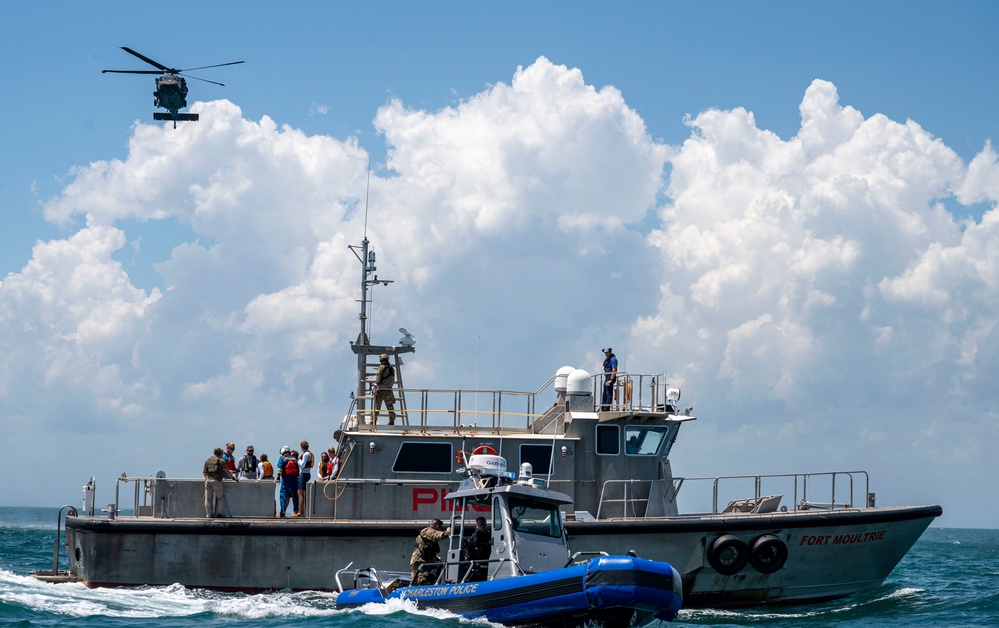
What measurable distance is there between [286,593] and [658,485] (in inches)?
272

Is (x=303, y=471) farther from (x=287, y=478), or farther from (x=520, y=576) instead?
(x=520, y=576)

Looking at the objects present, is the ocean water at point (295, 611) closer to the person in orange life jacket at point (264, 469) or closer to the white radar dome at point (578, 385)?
the person in orange life jacket at point (264, 469)

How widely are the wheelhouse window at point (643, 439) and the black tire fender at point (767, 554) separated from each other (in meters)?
2.56

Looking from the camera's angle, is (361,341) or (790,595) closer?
(790,595)

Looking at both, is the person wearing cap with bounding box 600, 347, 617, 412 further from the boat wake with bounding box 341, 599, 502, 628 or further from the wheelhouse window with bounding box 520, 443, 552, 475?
the boat wake with bounding box 341, 599, 502, 628

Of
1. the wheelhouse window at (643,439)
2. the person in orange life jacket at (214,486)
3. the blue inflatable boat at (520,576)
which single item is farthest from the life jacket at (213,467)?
the wheelhouse window at (643,439)

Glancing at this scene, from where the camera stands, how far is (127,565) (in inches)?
741

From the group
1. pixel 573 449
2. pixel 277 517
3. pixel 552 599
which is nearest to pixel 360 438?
pixel 277 517

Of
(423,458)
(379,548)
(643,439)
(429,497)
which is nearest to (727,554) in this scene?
(643,439)

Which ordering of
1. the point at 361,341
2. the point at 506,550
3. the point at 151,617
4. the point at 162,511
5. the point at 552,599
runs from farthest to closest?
the point at 361,341 → the point at 162,511 → the point at 151,617 → the point at 506,550 → the point at 552,599

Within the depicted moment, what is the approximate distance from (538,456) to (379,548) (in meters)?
3.30

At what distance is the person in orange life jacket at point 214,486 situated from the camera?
19312 millimetres

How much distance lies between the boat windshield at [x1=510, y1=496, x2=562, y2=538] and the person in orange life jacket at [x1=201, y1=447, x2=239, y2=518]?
6727mm

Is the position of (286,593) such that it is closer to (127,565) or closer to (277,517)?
(277,517)
